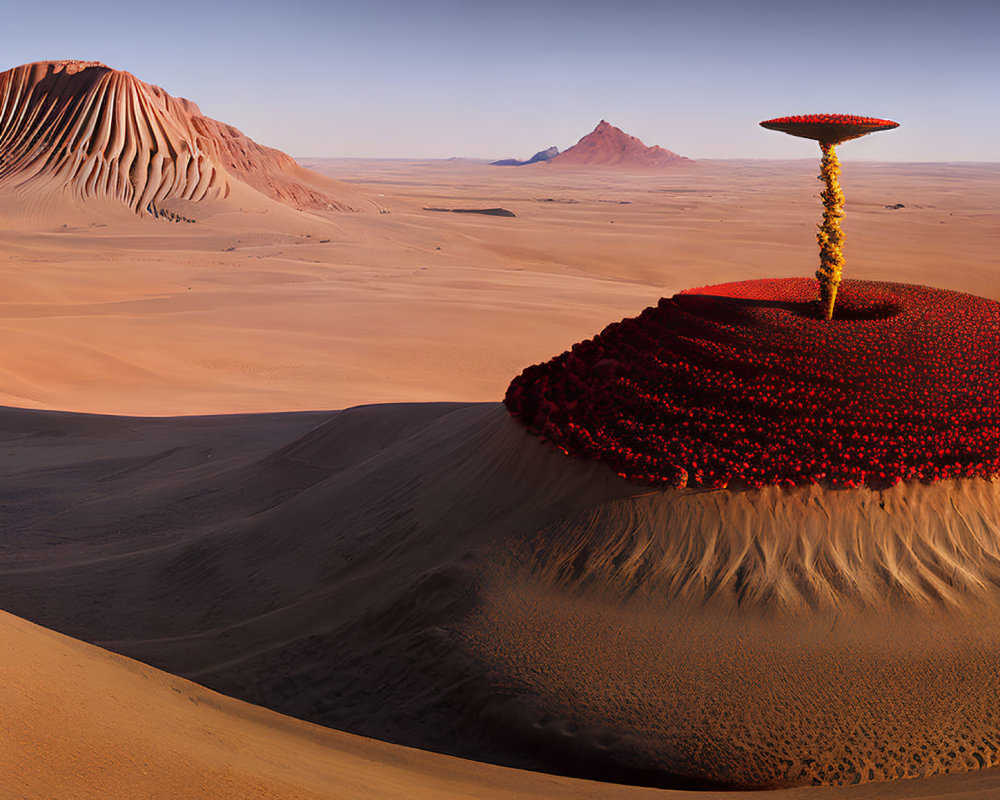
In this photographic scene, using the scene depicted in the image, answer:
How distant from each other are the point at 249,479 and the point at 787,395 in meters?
5.00

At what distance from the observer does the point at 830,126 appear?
15.3ft

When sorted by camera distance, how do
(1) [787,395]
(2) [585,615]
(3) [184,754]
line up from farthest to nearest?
(1) [787,395], (2) [585,615], (3) [184,754]

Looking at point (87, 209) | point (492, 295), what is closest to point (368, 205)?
point (87, 209)

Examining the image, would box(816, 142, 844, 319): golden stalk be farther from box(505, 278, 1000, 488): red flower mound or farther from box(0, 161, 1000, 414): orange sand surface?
box(0, 161, 1000, 414): orange sand surface

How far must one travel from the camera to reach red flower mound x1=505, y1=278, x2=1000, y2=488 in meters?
4.22

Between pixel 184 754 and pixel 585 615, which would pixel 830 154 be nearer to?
pixel 585 615

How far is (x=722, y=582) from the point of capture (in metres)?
3.94

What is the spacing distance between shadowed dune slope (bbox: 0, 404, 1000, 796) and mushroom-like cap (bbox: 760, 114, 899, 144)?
6.81 feet

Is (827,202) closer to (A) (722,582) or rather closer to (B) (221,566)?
(A) (722,582)

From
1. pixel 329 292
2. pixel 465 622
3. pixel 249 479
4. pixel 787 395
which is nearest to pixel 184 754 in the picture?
pixel 465 622

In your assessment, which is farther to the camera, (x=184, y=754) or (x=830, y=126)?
(x=830, y=126)

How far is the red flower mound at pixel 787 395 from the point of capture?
422 centimetres

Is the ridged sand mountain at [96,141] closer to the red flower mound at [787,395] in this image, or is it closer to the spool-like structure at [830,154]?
the red flower mound at [787,395]

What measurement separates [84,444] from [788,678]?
8.32 m
